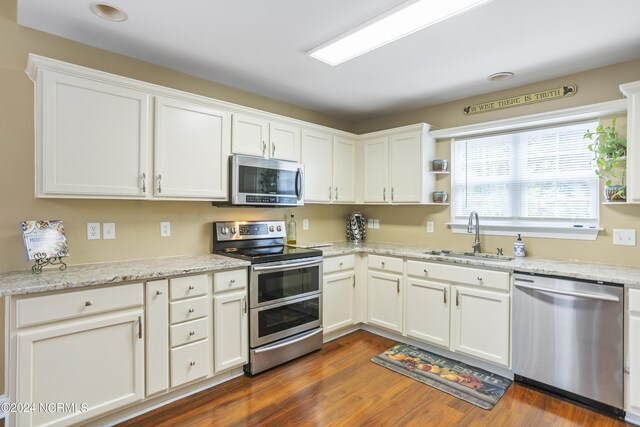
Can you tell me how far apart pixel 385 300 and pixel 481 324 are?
95cm

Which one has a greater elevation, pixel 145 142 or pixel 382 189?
pixel 145 142

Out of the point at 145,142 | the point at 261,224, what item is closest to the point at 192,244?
the point at 261,224

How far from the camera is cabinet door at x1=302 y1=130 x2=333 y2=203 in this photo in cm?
355

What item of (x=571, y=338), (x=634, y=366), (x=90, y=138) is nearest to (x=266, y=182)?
(x=90, y=138)

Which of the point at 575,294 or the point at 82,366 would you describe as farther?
the point at 575,294

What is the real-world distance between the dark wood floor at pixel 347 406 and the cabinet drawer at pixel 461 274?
2.60 feet

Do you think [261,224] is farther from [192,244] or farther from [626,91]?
[626,91]

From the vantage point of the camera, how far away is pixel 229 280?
2557mm

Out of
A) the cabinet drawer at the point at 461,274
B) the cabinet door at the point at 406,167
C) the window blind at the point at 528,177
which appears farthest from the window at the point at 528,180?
the cabinet drawer at the point at 461,274

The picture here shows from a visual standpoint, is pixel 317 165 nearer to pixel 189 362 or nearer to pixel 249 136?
pixel 249 136

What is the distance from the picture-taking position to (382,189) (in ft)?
12.7

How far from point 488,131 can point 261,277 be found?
2.63 m

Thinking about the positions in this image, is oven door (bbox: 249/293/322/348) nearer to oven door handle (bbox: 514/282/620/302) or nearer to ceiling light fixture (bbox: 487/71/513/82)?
oven door handle (bbox: 514/282/620/302)

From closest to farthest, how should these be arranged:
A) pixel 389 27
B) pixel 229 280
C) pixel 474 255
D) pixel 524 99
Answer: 1. pixel 389 27
2. pixel 229 280
3. pixel 524 99
4. pixel 474 255
